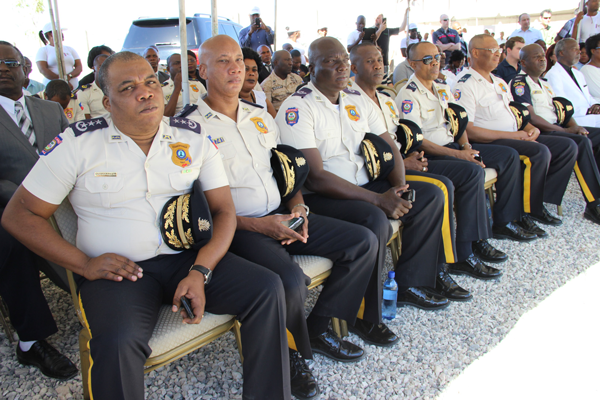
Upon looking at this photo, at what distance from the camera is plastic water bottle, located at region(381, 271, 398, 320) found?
2144 millimetres

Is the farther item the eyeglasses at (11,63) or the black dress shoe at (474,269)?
the black dress shoe at (474,269)

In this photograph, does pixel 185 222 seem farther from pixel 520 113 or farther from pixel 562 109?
pixel 562 109

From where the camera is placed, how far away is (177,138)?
162 cm

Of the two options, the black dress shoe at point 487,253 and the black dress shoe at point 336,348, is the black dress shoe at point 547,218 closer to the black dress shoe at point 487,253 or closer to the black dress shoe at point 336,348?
the black dress shoe at point 487,253

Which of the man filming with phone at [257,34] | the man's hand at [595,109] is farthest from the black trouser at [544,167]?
the man filming with phone at [257,34]

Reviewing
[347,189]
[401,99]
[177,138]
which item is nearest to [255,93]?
[401,99]

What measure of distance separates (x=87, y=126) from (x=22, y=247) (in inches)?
23.9

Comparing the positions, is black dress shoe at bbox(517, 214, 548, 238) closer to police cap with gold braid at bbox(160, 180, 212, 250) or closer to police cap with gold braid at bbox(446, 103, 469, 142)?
police cap with gold braid at bbox(446, 103, 469, 142)

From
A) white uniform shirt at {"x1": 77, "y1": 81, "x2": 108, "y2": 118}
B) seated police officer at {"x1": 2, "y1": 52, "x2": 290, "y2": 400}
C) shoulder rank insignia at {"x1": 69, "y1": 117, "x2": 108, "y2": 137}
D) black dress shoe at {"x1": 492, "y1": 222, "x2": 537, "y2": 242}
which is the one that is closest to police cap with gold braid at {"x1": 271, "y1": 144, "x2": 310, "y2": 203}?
seated police officer at {"x1": 2, "y1": 52, "x2": 290, "y2": 400}

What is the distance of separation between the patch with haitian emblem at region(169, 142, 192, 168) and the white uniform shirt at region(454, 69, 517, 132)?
266cm

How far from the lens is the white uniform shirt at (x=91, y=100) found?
138 inches

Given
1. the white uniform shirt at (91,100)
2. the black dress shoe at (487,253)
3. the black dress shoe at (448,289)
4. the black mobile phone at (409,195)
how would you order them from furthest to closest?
the white uniform shirt at (91,100) < the black dress shoe at (487,253) < the black dress shoe at (448,289) < the black mobile phone at (409,195)

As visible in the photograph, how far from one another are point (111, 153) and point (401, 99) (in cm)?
229

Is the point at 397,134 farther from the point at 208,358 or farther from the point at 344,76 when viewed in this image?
the point at 208,358
